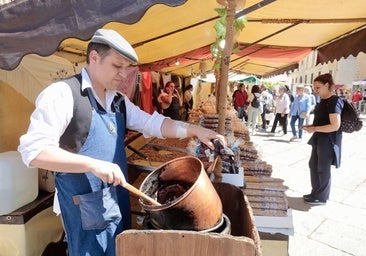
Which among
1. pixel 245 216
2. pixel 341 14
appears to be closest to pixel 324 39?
pixel 341 14

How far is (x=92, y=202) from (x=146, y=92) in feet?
27.5

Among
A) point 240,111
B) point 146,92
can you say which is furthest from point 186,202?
point 240,111

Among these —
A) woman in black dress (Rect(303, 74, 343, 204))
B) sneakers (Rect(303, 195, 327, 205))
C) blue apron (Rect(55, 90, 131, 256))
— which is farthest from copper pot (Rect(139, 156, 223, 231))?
sneakers (Rect(303, 195, 327, 205))

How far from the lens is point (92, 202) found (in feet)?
5.43

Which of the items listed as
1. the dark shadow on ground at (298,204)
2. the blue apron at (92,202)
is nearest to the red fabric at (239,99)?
the dark shadow on ground at (298,204)

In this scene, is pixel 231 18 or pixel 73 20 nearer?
pixel 73 20

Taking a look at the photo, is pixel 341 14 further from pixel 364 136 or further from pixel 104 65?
pixel 364 136

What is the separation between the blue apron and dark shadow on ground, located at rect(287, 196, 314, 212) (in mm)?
3831

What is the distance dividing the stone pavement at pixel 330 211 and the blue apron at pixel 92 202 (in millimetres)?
2015

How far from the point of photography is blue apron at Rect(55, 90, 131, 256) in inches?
65.2

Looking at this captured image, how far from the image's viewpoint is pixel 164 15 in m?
3.51

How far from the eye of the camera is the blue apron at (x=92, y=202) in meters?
1.66

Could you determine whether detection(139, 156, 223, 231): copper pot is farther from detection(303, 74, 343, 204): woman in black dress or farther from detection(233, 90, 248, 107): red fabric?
detection(233, 90, 248, 107): red fabric

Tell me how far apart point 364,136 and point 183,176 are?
13.9m
